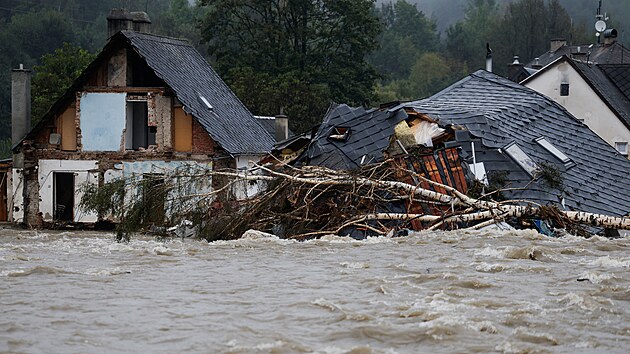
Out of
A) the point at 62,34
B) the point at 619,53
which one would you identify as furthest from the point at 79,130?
the point at 62,34

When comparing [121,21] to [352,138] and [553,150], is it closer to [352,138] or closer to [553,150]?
[352,138]

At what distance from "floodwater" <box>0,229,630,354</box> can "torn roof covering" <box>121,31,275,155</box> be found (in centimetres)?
1213

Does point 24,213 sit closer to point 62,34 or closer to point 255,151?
point 255,151

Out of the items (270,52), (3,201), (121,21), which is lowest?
(3,201)

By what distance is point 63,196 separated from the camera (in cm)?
3019

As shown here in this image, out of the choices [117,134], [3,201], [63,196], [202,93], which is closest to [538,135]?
[202,93]

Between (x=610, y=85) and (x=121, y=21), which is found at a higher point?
(x=121, y=21)

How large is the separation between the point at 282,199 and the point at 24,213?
13.2m

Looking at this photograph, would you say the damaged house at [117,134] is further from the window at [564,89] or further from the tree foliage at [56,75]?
the window at [564,89]

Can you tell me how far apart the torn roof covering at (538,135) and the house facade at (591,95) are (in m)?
16.5

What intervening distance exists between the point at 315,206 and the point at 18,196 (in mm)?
14266

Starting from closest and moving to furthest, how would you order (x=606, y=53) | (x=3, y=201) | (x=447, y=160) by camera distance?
(x=447, y=160), (x=3, y=201), (x=606, y=53)

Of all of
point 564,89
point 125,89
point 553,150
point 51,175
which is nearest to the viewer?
point 553,150

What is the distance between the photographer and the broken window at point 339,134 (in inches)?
793
